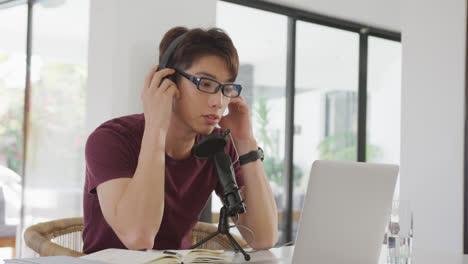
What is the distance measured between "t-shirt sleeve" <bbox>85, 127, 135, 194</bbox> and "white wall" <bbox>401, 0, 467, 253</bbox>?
216 centimetres

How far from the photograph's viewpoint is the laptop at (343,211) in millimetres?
1291

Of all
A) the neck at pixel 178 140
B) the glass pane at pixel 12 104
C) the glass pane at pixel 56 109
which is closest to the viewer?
the neck at pixel 178 140

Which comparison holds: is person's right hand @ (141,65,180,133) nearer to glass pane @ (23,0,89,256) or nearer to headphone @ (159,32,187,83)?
headphone @ (159,32,187,83)

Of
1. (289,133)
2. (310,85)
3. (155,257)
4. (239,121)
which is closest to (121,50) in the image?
(239,121)

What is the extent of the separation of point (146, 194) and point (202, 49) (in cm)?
50

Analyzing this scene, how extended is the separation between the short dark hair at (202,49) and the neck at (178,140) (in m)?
0.21

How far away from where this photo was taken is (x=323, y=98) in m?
5.14

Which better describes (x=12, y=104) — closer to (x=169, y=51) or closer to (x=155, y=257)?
(x=169, y=51)

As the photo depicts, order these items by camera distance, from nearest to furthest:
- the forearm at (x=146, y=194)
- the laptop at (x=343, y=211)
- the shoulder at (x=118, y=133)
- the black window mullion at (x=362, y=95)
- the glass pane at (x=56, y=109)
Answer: the laptop at (x=343, y=211)
the forearm at (x=146, y=194)
the shoulder at (x=118, y=133)
the glass pane at (x=56, y=109)
the black window mullion at (x=362, y=95)

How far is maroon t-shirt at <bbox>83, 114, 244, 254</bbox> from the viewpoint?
5.63ft

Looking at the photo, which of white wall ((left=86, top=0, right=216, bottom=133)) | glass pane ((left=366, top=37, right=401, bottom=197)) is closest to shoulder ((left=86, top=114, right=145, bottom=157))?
white wall ((left=86, top=0, right=216, bottom=133))

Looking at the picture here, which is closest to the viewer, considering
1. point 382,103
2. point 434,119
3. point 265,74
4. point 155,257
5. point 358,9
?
point 155,257

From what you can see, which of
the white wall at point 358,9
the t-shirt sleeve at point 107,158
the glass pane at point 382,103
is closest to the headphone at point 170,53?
the t-shirt sleeve at point 107,158

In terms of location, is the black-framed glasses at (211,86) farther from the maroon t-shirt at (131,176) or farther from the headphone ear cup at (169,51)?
the maroon t-shirt at (131,176)
